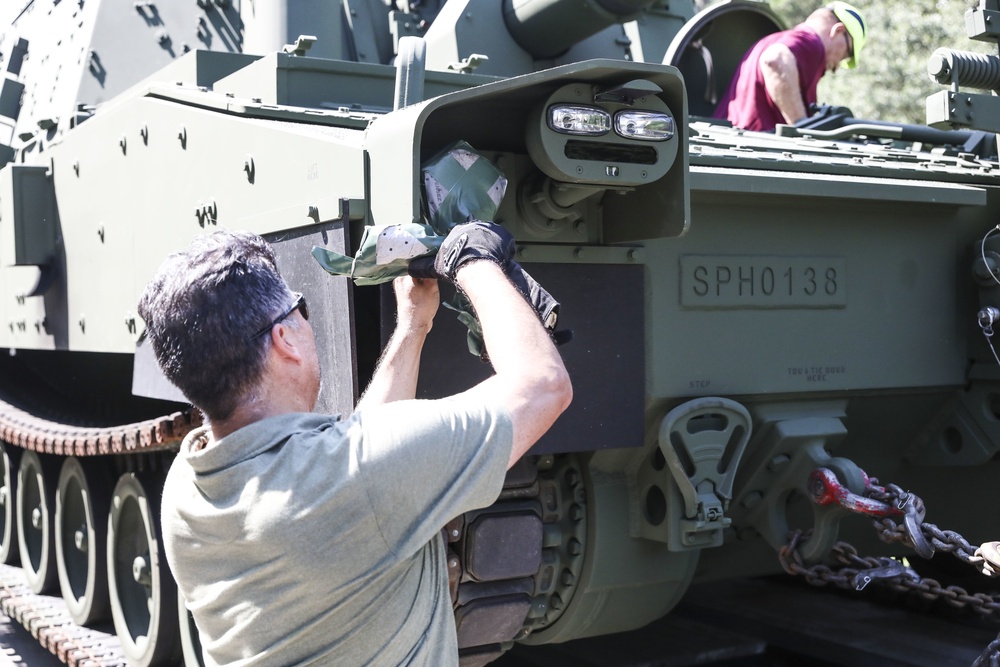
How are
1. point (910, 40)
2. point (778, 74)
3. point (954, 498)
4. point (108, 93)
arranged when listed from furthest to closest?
point (910, 40), point (778, 74), point (108, 93), point (954, 498)

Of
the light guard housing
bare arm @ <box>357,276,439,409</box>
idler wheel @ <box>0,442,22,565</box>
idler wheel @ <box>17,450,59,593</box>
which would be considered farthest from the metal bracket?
idler wheel @ <box>0,442,22,565</box>

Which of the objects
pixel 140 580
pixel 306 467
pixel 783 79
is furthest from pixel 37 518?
pixel 306 467

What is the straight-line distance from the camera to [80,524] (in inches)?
192

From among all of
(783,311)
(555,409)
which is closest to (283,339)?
(555,409)

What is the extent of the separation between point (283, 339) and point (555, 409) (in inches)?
15.7

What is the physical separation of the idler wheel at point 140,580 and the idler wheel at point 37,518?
69cm

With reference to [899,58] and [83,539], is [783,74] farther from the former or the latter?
[899,58]

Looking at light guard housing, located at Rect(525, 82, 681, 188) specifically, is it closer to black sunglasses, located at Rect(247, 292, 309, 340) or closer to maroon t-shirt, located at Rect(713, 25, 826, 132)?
black sunglasses, located at Rect(247, 292, 309, 340)

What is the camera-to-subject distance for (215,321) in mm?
1730

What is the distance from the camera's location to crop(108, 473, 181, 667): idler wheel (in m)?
3.96

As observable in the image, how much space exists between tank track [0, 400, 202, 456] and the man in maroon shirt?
2.84 meters

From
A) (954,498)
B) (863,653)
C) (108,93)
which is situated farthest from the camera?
(108,93)

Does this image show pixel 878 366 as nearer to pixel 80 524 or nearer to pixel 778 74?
pixel 778 74

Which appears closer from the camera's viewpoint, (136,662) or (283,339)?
(283,339)
